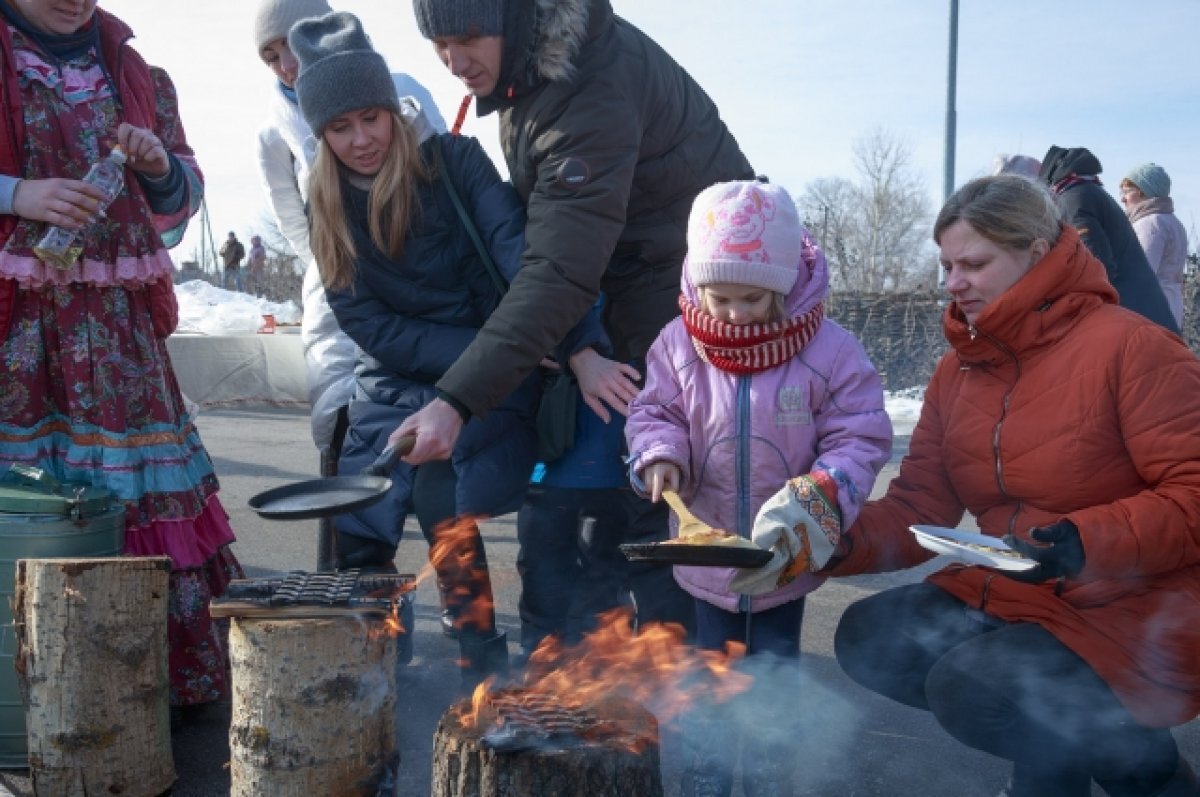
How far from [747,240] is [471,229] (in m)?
0.99

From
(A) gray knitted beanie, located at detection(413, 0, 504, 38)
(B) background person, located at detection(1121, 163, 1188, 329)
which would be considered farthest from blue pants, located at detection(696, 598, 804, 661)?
(B) background person, located at detection(1121, 163, 1188, 329)

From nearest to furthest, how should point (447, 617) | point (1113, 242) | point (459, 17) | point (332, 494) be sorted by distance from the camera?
1. point (332, 494)
2. point (459, 17)
3. point (447, 617)
4. point (1113, 242)

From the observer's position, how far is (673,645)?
3.45m

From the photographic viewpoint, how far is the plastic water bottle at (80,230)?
3355 mm

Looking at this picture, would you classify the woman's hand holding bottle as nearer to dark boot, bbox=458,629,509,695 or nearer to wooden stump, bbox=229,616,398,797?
wooden stump, bbox=229,616,398,797

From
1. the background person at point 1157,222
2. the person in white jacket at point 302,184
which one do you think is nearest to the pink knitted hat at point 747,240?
the person in white jacket at point 302,184

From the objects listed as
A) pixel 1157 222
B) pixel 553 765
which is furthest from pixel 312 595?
pixel 1157 222

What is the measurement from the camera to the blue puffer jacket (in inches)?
140

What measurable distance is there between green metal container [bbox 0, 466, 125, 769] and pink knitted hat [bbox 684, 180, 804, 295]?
1824 mm

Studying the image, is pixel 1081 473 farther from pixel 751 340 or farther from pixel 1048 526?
pixel 751 340

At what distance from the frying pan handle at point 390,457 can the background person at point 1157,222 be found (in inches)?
230

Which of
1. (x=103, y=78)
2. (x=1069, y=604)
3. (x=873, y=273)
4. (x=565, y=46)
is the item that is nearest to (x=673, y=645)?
(x=1069, y=604)

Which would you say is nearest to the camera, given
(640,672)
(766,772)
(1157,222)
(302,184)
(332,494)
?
(766,772)

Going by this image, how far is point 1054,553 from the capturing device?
99.2 inches
